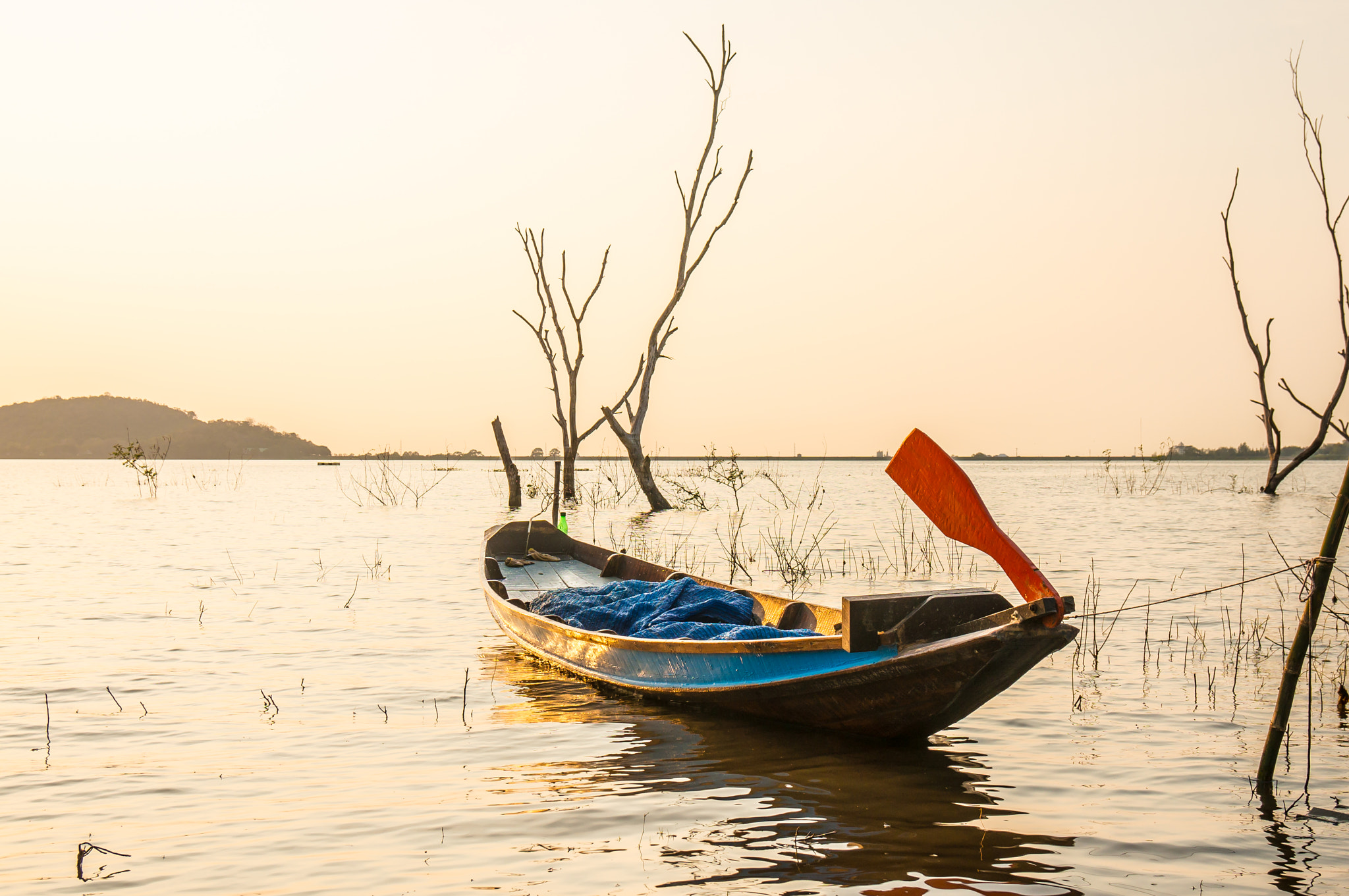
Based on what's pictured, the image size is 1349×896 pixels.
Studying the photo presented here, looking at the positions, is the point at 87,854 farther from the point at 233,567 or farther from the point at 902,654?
the point at 233,567

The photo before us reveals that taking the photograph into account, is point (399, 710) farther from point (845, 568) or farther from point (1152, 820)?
point (845, 568)

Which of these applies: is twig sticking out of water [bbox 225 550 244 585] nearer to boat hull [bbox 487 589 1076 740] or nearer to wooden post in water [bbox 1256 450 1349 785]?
boat hull [bbox 487 589 1076 740]

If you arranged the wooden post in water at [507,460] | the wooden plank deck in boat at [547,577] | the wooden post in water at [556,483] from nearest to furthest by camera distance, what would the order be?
the wooden plank deck in boat at [547,577] < the wooden post in water at [556,483] < the wooden post in water at [507,460]

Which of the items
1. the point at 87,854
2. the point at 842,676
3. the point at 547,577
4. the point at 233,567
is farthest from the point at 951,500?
the point at 233,567

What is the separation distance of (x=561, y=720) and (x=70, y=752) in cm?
265

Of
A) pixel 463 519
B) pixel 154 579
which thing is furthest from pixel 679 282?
pixel 154 579

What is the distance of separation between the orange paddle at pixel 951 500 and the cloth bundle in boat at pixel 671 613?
1.52 metres

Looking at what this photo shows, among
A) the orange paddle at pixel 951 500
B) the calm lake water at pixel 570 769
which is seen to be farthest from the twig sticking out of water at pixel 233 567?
the orange paddle at pixel 951 500

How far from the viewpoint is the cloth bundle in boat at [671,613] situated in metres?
6.17

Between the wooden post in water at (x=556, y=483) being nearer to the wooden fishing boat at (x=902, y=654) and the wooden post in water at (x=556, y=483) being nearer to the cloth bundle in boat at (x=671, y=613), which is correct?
the cloth bundle in boat at (x=671, y=613)

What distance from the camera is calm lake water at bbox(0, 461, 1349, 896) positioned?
144 inches

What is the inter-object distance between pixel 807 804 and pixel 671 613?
2380 mm

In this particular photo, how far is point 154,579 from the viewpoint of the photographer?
12102mm

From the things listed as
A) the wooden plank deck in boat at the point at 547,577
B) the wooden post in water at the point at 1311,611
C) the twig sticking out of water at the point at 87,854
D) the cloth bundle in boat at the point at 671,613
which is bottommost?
the twig sticking out of water at the point at 87,854
